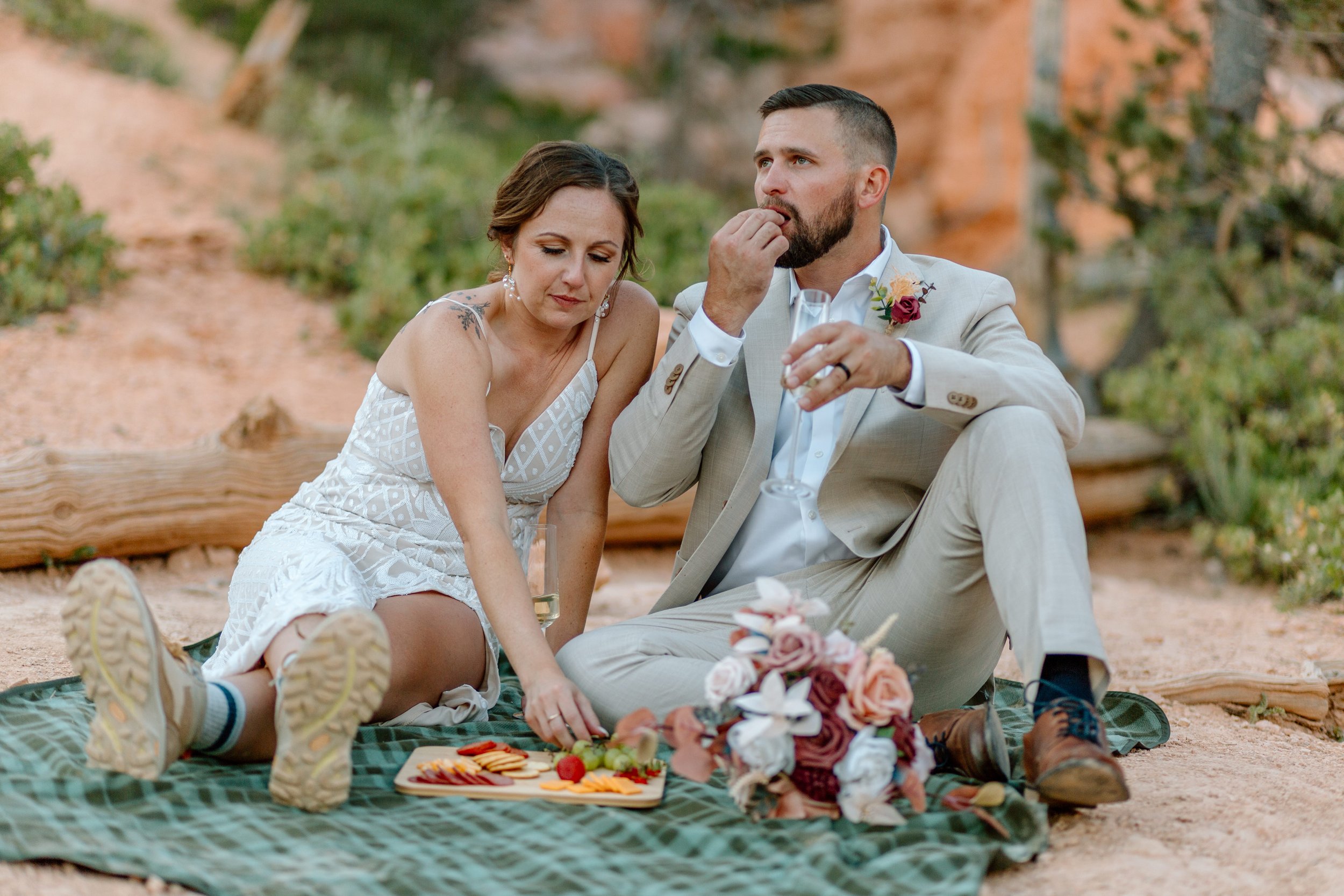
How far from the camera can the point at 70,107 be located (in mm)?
9945

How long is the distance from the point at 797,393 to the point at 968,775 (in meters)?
1.05

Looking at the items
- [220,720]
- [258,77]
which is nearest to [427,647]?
[220,720]

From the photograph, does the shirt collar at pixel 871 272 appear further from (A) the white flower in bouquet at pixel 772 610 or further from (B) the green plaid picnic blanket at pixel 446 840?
(B) the green plaid picnic blanket at pixel 446 840

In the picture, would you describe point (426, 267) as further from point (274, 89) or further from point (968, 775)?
point (968, 775)

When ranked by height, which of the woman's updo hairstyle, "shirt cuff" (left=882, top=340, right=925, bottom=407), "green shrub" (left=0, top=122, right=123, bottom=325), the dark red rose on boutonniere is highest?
"green shrub" (left=0, top=122, right=123, bottom=325)

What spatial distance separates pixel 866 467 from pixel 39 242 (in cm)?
613

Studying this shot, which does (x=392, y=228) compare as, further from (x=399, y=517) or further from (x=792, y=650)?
(x=792, y=650)

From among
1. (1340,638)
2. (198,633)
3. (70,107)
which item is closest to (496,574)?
(198,633)

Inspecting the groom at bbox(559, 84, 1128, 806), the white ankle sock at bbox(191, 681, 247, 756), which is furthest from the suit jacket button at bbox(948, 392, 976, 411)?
the white ankle sock at bbox(191, 681, 247, 756)

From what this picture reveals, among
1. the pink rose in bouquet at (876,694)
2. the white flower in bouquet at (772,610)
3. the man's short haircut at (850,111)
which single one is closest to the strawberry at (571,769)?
the white flower in bouquet at (772,610)

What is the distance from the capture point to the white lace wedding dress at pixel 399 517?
3221mm

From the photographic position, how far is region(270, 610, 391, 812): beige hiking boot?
243cm

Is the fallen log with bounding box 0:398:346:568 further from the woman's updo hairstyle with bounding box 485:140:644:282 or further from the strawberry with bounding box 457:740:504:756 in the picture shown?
the strawberry with bounding box 457:740:504:756

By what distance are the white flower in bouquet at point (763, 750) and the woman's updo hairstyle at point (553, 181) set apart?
150 centimetres
